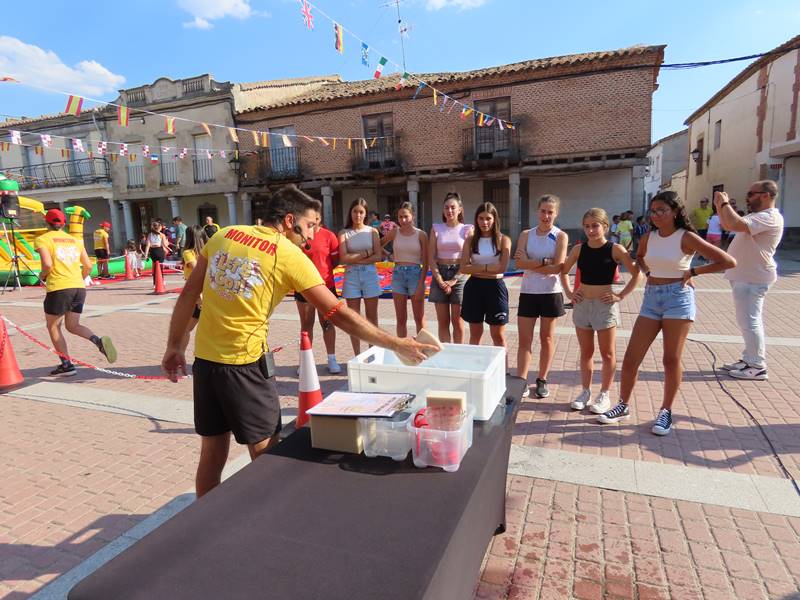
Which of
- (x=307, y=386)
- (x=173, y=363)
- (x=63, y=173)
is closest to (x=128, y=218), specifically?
(x=63, y=173)

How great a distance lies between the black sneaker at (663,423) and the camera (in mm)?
3748

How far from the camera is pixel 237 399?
2.22m

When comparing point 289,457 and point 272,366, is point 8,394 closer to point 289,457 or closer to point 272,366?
point 272,366

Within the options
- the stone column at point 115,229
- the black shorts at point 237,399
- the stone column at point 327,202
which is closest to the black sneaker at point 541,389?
the black shorts at point 237,399

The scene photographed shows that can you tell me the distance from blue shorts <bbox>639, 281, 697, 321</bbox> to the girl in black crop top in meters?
0.32

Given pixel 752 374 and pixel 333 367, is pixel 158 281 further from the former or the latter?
pixel 752 374

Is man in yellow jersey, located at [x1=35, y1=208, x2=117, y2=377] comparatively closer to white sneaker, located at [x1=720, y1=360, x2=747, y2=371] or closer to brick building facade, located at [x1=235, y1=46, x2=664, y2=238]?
white sneaker, located at [x1=720, y1=360, x2=747, y2=371]

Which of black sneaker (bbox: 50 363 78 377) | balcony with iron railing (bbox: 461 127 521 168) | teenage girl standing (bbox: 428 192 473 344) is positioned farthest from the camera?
balcony with iron railing (bbox: 461 127 521 168)

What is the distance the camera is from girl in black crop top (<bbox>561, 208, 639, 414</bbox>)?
4020 millimetres

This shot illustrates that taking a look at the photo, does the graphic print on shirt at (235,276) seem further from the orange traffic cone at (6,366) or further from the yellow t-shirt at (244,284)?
the orange traffic cone at (6,366)

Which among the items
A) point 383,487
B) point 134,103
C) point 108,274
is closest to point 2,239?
point 108,274

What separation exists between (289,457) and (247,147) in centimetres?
2606

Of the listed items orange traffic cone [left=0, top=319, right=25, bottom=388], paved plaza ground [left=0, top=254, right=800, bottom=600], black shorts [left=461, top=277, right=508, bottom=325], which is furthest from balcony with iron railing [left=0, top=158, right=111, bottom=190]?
black shorts [left=461, top=277, right=508, bottom=325]

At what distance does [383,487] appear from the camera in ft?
5.26
